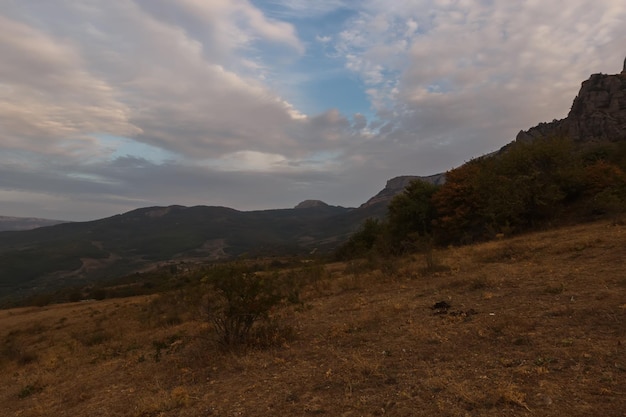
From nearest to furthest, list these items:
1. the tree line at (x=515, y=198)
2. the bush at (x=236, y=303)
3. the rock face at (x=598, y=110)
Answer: the bush at (x=236, y=303), the tree line at (x=515, y=198), the rock face at (x=598, y=110)

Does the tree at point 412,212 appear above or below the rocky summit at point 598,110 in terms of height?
below

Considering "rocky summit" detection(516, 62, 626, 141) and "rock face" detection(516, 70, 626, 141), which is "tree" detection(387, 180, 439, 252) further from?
"rock face" detection(516, 70, 626, 141)

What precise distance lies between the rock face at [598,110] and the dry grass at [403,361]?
91.5m

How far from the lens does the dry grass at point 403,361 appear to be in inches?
204

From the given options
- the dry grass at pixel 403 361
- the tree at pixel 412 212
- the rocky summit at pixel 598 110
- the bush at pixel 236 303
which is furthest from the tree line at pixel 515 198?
the rocky summit at pixel 598 110

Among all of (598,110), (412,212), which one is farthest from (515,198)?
(598,110)

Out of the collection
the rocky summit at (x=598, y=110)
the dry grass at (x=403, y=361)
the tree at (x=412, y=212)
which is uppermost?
the rocky summit at (x=598, y=110)

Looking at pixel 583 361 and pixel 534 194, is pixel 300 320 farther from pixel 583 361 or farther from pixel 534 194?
pixel 534 194

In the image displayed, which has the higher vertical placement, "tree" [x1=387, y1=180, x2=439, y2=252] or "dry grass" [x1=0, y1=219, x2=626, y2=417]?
"tree" [x1=387, y1=180, x2=439, y2=252]

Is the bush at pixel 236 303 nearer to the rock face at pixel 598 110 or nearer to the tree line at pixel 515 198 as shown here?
the tree line at pixel 515 198

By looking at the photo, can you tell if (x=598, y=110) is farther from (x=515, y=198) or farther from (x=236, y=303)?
(x=236, y=303)

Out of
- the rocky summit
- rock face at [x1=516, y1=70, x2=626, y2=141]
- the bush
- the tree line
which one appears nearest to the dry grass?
the bush

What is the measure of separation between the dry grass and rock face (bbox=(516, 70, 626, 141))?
91.5 metres

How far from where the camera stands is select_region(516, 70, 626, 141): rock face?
85.8 m
